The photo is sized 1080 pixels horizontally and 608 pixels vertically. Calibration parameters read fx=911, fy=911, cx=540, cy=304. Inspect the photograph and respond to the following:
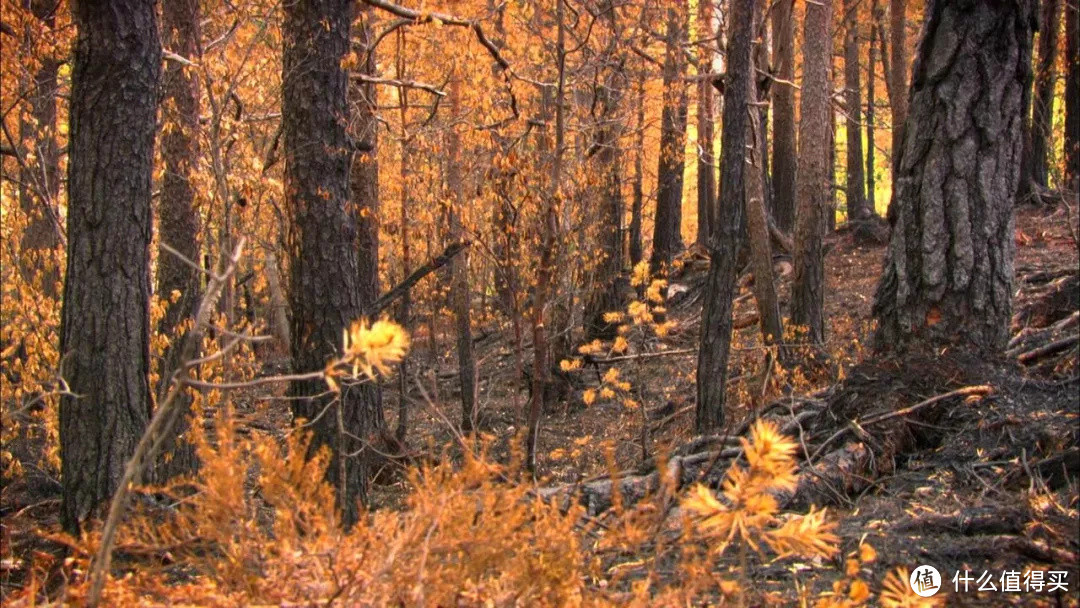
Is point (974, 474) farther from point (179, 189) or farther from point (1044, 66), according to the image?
point (1044, 66)

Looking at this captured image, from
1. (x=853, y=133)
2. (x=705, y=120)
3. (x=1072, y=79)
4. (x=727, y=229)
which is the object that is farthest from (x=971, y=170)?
(x=853, y=133)

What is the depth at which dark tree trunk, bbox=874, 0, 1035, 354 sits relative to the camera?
4777mm

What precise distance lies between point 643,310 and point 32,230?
6.02 m

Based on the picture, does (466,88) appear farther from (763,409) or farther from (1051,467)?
(1051,467)

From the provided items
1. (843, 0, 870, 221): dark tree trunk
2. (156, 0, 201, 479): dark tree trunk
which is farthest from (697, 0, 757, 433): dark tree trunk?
(843, 0, 870, 221): dark tree trunk

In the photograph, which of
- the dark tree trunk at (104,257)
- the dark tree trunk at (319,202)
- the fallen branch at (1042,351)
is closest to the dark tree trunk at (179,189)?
the dark tree trunk at (319,202)

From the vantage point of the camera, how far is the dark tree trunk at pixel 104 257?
4359 mm

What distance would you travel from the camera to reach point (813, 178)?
34.2 feet

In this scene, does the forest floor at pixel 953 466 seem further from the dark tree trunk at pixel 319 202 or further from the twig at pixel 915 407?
the dark tree trunk at pixel 319 202

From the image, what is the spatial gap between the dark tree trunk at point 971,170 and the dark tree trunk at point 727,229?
2.51 m

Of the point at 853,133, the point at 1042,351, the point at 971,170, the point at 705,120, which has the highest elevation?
the point at 853,133

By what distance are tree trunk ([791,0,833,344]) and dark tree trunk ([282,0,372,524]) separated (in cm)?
620

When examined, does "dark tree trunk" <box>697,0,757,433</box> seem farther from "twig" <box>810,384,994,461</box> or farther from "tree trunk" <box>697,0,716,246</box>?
"tree trunk" <box>697,0,716,246</box>

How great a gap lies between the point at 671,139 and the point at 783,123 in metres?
1.99
